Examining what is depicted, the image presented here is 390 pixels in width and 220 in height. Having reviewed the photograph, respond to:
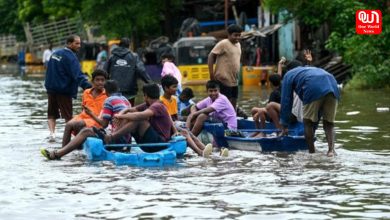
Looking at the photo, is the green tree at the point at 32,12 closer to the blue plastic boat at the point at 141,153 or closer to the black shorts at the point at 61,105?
the black shorts at the point at 61,105

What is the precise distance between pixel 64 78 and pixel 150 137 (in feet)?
11.6

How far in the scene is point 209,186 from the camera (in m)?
10.8

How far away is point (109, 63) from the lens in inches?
663

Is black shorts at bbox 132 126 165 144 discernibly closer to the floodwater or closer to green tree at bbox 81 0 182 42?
the floodwater

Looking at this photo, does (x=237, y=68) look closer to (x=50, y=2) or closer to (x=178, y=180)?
(x=178, y=180)

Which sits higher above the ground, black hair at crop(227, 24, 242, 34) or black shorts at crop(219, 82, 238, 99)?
black hair at crop(227, 24, 242, 34)

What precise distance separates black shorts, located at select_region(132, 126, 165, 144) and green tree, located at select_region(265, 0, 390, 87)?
15672 mm

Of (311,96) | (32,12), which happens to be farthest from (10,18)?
(311,96)

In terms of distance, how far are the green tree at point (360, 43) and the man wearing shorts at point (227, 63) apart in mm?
12059

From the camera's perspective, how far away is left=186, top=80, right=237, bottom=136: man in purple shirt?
48.2ft

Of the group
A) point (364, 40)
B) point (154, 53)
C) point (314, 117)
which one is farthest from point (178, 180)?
point (154, 53)

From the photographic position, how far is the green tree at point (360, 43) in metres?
28.2

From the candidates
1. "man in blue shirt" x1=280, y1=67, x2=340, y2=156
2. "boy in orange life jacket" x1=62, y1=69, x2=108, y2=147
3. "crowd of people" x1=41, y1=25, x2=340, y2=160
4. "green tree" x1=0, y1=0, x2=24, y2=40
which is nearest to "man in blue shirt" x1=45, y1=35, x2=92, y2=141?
"crowd of people" x1=41, y1=25, x2=340, y2=160

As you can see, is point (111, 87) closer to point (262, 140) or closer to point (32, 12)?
point (262, 140)
